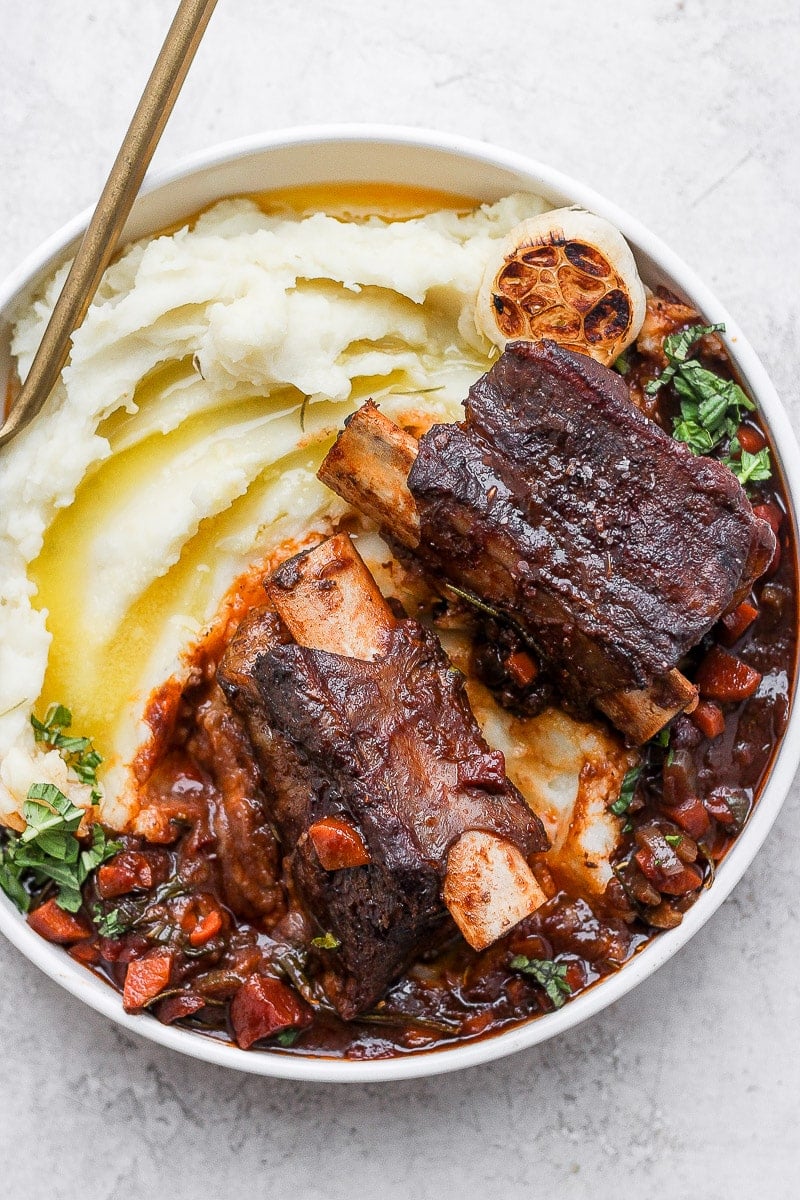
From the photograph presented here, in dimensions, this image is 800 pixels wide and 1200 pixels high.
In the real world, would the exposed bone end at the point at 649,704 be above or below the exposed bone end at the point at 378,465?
below

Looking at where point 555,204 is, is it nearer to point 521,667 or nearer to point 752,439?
point 752,439

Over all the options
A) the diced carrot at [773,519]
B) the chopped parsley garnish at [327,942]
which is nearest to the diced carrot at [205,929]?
the chopped parsley garnish at [327,942]

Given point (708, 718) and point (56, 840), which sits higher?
point (708, 718)

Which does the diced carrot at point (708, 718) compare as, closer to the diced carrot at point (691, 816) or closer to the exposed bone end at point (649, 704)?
the exposed bone end at point (649, 704)

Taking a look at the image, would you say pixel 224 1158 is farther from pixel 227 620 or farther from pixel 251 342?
pixel 251 342

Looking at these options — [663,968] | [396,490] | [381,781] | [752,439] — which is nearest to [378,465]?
[396,490]
